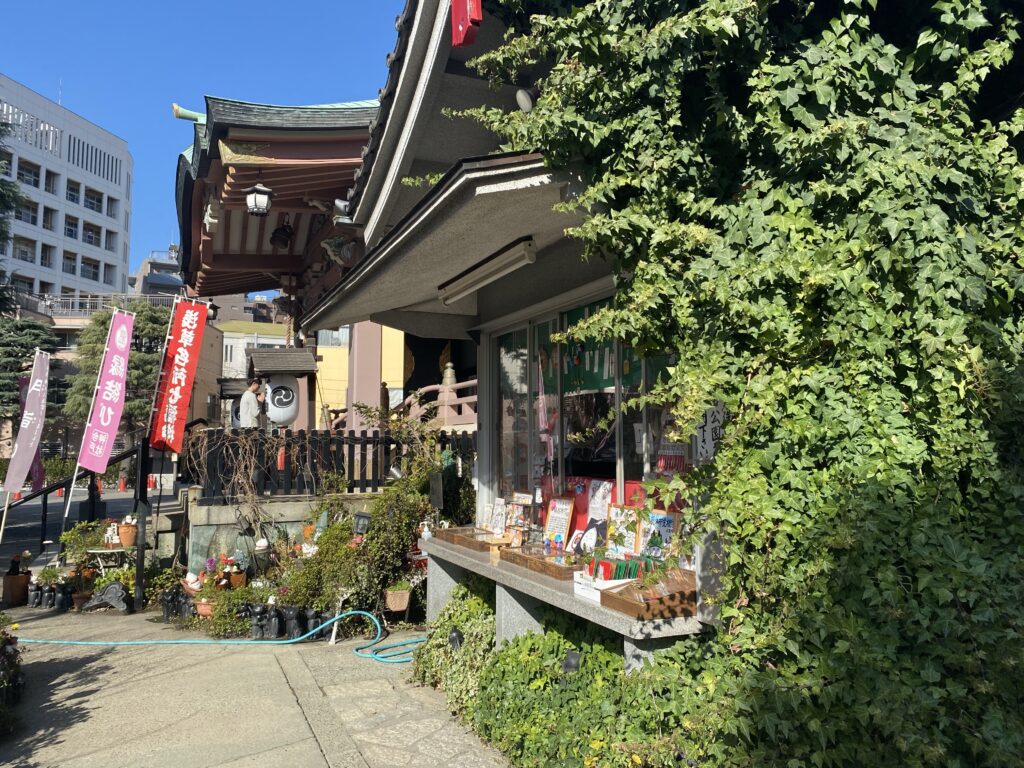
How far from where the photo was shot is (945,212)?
9.86ft

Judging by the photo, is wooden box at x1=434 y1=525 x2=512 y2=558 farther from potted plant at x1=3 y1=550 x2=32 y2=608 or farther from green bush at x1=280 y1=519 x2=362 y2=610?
potted plant at x1=3 y1=550 x2=32 y2=608

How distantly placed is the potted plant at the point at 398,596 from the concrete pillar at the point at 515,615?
8.61 ft

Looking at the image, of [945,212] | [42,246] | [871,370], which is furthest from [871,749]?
[42,246]

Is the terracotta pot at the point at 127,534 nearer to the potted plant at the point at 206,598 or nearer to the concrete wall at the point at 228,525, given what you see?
the concrete wall at the point at 228,525

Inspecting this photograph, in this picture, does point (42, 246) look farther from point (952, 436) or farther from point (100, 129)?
point (952, 436)

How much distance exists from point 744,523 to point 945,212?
5.25 ft

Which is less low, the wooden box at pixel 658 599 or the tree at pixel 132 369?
the tree at pixel 132 369

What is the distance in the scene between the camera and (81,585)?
9492 millimetres

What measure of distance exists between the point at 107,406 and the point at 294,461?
255 cm

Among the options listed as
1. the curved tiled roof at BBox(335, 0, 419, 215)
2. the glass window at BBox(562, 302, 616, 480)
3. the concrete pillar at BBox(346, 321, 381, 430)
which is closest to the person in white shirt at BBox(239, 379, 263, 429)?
Answer: the concrete pillar at BBox(346, 321, 381, 430)

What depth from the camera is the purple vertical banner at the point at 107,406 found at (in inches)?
354

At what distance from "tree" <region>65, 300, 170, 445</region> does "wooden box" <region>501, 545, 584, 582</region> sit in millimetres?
34749

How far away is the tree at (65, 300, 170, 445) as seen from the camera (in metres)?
35.5

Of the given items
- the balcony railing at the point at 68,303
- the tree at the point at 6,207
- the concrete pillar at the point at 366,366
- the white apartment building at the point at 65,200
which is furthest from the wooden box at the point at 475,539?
the white apartment building at the point at 65,200
